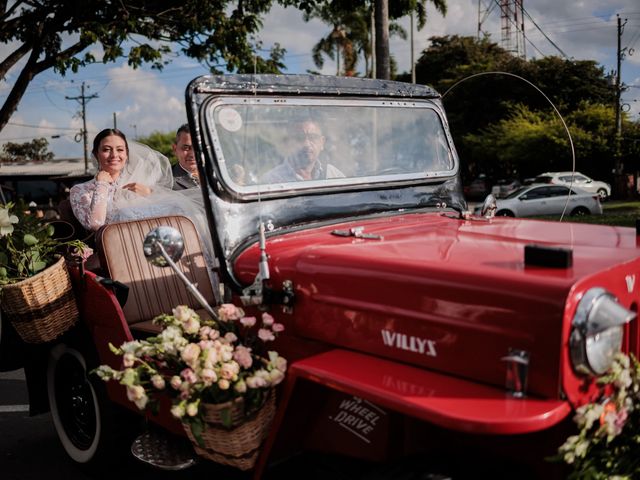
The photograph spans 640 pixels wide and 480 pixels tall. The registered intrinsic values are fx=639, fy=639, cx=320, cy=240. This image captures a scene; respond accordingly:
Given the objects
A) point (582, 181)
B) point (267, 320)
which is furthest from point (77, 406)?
point (582, 181)

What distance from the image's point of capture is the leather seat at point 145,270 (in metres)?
3.61

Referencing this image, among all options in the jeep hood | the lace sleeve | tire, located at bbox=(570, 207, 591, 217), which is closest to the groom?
the lace sleeve

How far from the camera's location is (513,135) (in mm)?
32844

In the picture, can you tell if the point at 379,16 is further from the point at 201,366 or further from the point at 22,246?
the point at 201,366

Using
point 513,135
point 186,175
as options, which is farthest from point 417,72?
point 186,175

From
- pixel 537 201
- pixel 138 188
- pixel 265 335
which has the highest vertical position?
pixel 138 188

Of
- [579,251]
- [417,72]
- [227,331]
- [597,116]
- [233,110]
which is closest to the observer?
[579,251]

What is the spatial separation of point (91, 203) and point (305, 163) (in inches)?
70.1

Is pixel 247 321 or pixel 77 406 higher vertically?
pixel 247 321

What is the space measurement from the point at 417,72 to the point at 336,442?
4537 cm

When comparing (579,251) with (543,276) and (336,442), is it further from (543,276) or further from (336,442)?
(336,442)

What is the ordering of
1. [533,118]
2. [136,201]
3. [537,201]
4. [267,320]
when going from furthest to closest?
[533,118], [537,201], [136,201], [267,320]

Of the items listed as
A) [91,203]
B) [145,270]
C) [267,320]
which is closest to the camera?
[267,320]

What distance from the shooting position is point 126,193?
13.9 feet
